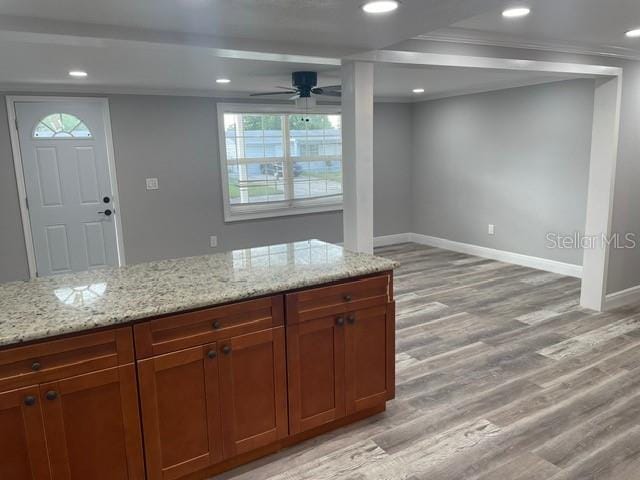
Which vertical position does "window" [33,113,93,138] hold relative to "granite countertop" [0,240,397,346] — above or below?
above

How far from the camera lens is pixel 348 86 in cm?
286

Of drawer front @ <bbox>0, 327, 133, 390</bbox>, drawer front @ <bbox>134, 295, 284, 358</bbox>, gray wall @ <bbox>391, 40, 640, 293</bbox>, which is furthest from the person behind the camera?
gray wall @ <bbox>391, 40, 640, 293</bbox>

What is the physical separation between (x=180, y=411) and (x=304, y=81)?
3.06 metres

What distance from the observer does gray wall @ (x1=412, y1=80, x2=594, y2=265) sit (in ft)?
16.9

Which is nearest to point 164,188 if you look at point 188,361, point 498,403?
point 188,361

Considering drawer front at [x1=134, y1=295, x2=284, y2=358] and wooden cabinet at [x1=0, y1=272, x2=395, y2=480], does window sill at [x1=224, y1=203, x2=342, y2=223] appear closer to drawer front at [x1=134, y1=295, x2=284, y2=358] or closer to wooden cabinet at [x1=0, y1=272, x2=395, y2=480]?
wooden cabinet at [x1=0, y1=272, x2=395, y2=480]

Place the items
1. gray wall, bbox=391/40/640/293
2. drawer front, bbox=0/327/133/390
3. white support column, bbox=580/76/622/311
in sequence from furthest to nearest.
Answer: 1. white support column, bbox=580/76/622/311
2. gray wall, bbox=391/40/640/293
3. drawer front, bbox=0/327/133/390

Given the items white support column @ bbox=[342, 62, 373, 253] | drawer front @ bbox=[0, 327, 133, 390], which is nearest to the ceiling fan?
white support column @ bbox=[342, 62, 373, 253]

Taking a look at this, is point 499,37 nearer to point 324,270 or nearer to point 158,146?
point 324,270

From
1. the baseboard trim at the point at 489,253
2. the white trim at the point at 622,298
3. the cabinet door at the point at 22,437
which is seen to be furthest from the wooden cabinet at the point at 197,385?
the baseboard trim at the point at 489,253

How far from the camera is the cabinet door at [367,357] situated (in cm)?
242

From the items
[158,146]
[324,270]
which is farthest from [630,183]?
[158,146]

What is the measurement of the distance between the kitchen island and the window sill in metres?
3.37

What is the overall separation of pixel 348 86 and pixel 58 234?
3849 mm
